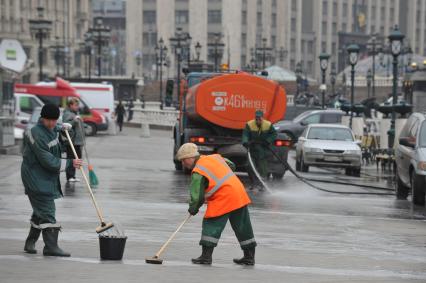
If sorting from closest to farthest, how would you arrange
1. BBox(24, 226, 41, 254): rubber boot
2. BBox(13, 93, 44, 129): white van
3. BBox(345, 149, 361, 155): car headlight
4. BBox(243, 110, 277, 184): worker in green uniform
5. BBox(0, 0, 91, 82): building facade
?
BBox(24, 226, 41, 254): rubber boot → BBox(243, 110, 277, 184): worker in green uniform → BBox(345, 149, 361, 155): car headlight → BBox(13, 93, 44, 129): white van → BBox(0, 0, 91, 82): building facade

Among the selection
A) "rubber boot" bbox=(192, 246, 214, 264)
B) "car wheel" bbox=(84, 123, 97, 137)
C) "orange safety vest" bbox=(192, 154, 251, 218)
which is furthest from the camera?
"car wheel" bbox=(84, 123, 97, 137)

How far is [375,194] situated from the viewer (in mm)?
23719

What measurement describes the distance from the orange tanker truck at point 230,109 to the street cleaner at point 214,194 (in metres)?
14.8

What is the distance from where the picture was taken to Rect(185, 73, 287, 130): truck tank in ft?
86.2

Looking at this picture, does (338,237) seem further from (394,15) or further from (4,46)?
(394,15)

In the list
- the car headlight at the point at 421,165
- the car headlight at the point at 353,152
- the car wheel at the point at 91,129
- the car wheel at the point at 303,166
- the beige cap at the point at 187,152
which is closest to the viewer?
the beige cap at the point at 187,152

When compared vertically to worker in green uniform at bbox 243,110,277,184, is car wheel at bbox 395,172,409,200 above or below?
below

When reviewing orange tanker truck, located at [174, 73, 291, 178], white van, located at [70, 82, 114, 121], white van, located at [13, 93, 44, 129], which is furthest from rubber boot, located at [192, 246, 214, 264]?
white van, located at [70, 82, 114, 121]

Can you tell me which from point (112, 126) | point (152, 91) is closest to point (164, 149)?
point (112, 126)

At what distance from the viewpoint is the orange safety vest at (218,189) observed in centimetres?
1124

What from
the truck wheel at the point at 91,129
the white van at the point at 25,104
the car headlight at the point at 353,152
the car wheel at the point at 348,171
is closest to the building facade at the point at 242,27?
the truck wheel at the point at 91,129

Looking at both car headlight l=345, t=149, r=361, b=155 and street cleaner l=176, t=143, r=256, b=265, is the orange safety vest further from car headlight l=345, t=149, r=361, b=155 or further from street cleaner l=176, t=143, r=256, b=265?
car headlight l=345, t=149, r=361, b=155

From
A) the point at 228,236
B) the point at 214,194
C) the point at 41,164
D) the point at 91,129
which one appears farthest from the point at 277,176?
the point at 91,129

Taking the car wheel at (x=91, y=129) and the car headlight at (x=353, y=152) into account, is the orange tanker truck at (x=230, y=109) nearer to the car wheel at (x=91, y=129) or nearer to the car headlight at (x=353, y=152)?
the car headlight at (x=353, y=152)
